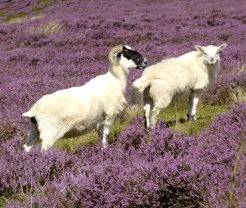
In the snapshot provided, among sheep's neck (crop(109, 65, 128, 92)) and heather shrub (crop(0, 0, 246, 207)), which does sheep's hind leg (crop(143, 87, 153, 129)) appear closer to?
heather shrub (crop(0, 0, 246, 207))

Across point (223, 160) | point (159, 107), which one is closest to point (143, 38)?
point (159, 107)

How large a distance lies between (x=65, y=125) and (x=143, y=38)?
10988mm

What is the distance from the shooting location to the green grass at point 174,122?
13.6 feet

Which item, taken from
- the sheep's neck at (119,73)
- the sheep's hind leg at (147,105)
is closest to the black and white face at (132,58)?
the sheep's neck at (119,73)

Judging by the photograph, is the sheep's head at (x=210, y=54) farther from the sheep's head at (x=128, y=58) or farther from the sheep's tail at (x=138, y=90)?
the sheep's head at (x=128, y=58)

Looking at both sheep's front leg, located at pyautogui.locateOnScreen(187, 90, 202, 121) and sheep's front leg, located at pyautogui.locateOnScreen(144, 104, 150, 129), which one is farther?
sheep's front leg, located at pyautogui.locateOnScreen(187, 90, 202, 121)

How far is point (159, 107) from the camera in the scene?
14.6 feet

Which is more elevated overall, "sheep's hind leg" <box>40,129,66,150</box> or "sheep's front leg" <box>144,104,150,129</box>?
"sheep's hind leg" <box>40,129,66,150</box>

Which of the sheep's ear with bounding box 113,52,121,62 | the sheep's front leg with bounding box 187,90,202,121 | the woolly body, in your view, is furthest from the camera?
the sheep's front leg with bounding box 187,90,202,121

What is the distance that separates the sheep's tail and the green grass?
0.22 meters

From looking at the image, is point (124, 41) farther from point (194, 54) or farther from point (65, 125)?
point (65, 125)

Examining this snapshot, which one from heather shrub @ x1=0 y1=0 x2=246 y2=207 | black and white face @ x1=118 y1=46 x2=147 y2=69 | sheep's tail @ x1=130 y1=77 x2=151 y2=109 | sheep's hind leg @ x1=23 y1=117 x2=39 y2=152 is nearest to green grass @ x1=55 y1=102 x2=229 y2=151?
heather shrub @ x1=0 y1=0 x2=246 y2=207

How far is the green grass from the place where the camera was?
4133 millimetres

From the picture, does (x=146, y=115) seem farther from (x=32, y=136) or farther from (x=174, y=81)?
(x=32, y=136)
